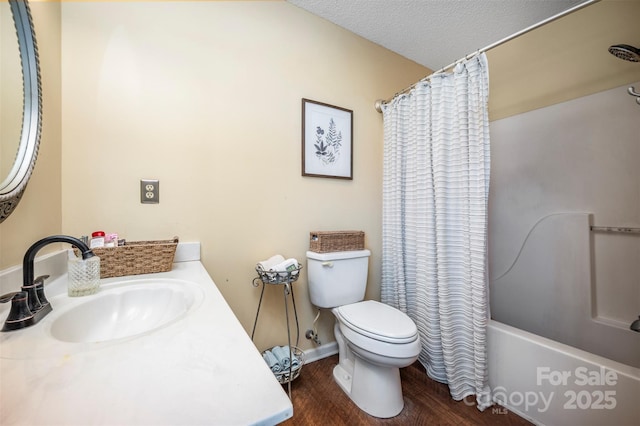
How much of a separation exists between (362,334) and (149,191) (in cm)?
126

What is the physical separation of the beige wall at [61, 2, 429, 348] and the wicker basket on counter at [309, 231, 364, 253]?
111 millimetres

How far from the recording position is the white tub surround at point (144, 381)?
31cm

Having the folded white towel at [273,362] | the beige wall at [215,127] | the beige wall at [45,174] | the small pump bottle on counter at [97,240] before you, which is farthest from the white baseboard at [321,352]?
the beige wall at [45,174]

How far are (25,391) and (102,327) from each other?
1.55ft

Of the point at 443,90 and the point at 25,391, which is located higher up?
the point at 443,90

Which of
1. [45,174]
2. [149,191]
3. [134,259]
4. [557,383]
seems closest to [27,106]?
[45,174]

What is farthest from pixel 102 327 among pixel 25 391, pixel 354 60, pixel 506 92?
pixel 506 92

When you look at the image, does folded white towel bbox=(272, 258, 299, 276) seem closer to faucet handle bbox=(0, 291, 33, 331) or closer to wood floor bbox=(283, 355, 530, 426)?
wood floor bbox=(283, 355, 530, 426)

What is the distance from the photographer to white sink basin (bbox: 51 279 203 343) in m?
0.67

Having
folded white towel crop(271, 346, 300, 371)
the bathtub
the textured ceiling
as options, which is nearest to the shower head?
the textured ceiling

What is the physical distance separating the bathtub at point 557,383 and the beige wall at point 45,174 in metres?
2.02

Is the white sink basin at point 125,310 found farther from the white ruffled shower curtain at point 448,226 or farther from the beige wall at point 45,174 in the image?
the white ruffled shower curtain at point 448,226

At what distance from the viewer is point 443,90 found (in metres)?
1.40

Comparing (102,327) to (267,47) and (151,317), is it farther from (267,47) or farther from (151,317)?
(267,47)
